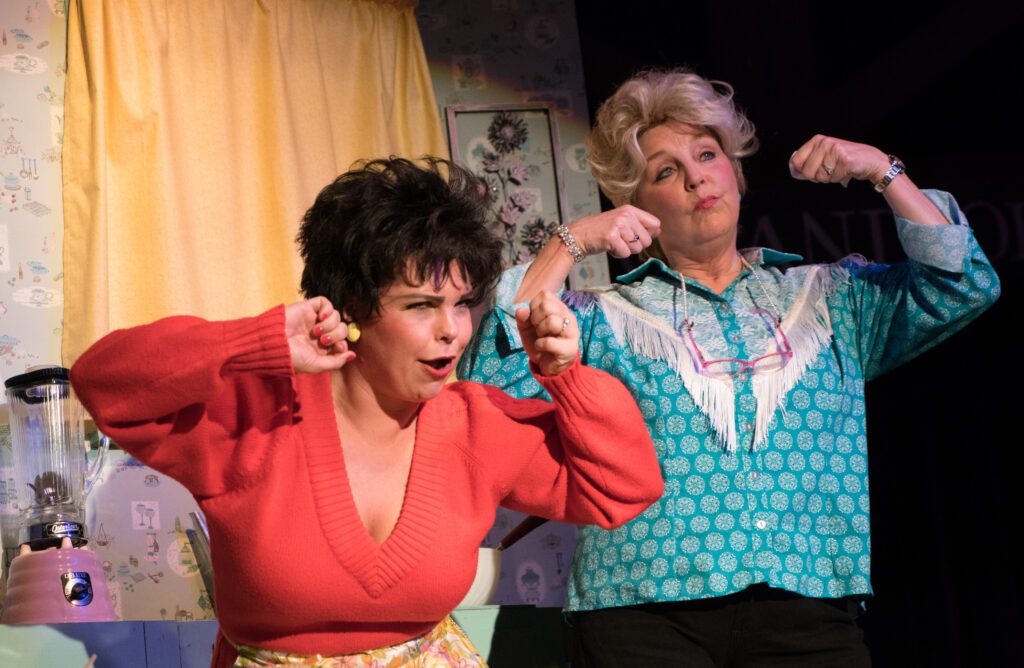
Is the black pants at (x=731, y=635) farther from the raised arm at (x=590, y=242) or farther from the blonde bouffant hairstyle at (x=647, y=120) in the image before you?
the blonde bouffant hairstyle at (x=647, y=120)

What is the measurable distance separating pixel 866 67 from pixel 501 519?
167cm

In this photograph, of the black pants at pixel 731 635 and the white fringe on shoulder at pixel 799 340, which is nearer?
the black pants at pixel 731 635

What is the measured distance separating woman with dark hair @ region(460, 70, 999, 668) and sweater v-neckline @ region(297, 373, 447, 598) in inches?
15.9

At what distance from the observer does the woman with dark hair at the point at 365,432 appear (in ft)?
4.83

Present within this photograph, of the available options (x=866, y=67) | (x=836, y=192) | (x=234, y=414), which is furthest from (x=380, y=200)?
(x=866, y=67)

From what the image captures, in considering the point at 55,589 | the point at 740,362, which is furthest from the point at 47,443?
the point at 740,362

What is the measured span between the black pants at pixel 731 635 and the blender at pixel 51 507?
96cm

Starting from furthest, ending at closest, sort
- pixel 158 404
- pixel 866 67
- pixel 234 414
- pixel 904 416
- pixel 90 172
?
pixel 866 67 < pixel 904 416 < pixel 90 172 < pixel 234 414 < pixel 158 404

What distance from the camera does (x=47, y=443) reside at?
258 cm

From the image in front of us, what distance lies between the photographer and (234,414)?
1.56 meters

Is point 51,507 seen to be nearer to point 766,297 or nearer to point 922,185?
point 766,297

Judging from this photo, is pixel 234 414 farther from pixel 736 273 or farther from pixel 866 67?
pixel 866 67

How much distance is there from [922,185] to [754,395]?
177 cm

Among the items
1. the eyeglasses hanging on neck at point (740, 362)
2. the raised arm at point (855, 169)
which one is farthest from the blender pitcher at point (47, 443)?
the raised arm at point (855, 169)
